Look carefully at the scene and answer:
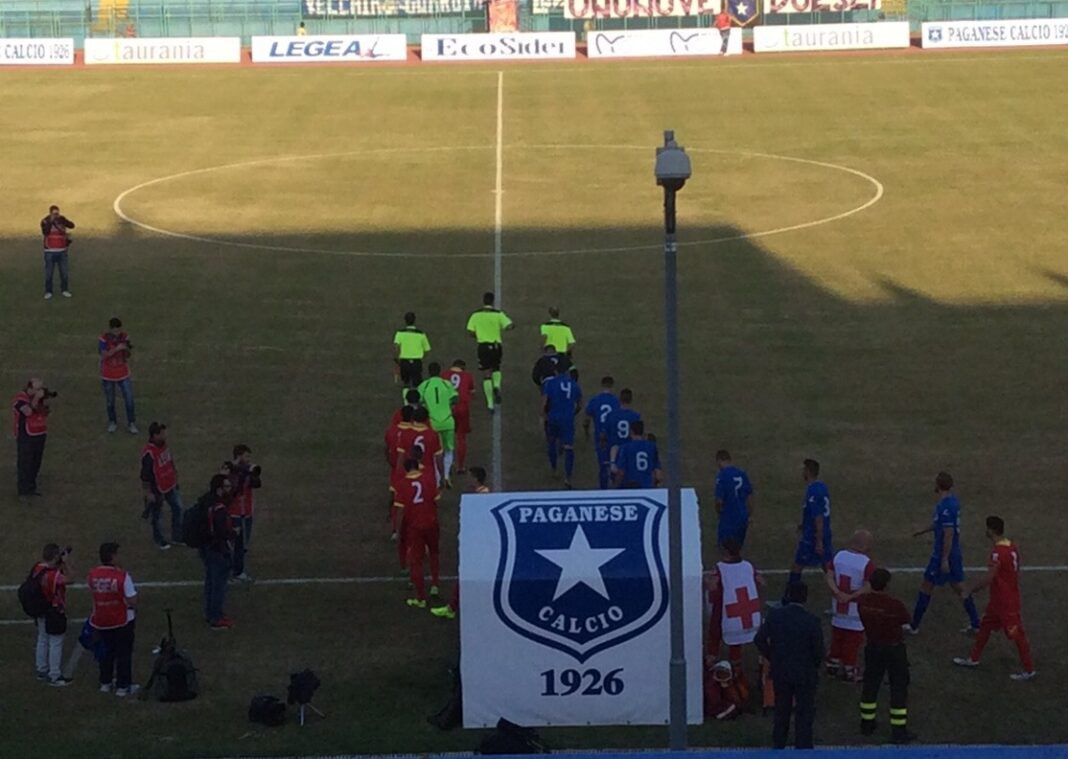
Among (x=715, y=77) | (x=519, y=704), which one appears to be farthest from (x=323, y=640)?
(x=715, y=77)

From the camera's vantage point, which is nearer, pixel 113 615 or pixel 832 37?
pixel 113 615

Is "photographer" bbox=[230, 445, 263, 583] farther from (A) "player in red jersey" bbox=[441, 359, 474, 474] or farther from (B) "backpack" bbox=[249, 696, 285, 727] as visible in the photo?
Result: (A) "player in red jersey" bbox=[441, 359, 474, 474]

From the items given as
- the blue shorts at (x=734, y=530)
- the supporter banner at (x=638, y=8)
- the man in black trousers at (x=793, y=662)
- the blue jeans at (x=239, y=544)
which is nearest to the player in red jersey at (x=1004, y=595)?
the man in black trousers at (x=793, y=662)

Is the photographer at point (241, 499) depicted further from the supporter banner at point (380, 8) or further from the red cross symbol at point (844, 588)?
the supporter banner at point (380, 8)

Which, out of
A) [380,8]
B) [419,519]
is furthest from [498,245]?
[380,8]

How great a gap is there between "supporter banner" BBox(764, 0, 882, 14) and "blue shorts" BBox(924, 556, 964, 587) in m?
66.2

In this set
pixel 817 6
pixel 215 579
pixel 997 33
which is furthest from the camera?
pixel 817 6

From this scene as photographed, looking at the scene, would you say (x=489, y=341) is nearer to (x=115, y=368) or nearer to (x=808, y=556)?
(x=115, y=368)

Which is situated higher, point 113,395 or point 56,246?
point 56,246

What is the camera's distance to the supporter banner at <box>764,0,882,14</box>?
79812mm

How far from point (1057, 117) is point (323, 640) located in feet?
133

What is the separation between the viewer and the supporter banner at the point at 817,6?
7981 centimetres

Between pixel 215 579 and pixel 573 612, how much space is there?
456cm

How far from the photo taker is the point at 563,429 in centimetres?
2169
